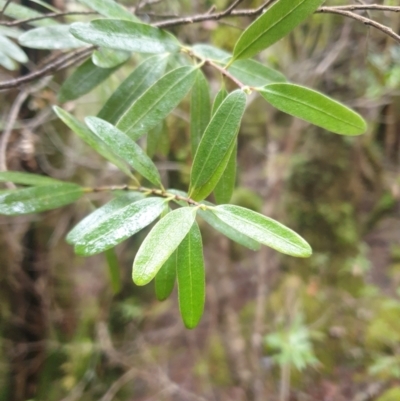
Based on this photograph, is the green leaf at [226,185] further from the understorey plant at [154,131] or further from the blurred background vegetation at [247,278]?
the blurred background vegetation at [247,278]

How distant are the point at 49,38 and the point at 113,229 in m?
0.35

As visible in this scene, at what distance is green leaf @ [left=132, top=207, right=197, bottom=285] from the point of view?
0.98 ft

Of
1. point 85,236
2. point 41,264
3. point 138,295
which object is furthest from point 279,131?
point 85,236

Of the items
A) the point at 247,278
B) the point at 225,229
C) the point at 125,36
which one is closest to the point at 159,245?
the point at 225,229

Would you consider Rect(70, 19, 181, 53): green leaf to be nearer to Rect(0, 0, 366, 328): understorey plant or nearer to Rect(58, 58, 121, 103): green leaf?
Rect(0, 0, 366, 328): understorey plant

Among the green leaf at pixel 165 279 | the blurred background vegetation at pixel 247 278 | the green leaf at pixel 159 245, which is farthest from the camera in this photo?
the blurred background vegetation at pixel 247 278

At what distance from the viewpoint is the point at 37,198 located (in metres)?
0.48

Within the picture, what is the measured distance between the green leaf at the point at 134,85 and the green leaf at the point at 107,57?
28 mm

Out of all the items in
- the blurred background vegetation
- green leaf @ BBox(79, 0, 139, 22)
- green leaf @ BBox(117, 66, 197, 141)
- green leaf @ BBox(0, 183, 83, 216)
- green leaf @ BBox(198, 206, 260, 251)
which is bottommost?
the blurred background vegetation

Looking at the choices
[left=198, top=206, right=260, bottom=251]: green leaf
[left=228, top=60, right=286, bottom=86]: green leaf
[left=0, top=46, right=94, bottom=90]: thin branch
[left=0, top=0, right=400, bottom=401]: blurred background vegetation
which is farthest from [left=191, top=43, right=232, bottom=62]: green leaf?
[left=0, top=0, right=400, bottom=401]: blurred background vegetation

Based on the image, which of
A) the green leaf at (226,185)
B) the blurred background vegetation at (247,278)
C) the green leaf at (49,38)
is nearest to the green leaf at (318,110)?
the green leaf at (226,185)

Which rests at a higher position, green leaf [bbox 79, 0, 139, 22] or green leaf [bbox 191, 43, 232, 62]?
green leaf [bbox 79, 0, 139, 22]

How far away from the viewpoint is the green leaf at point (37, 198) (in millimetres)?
441

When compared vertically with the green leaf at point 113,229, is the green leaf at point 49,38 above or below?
above
